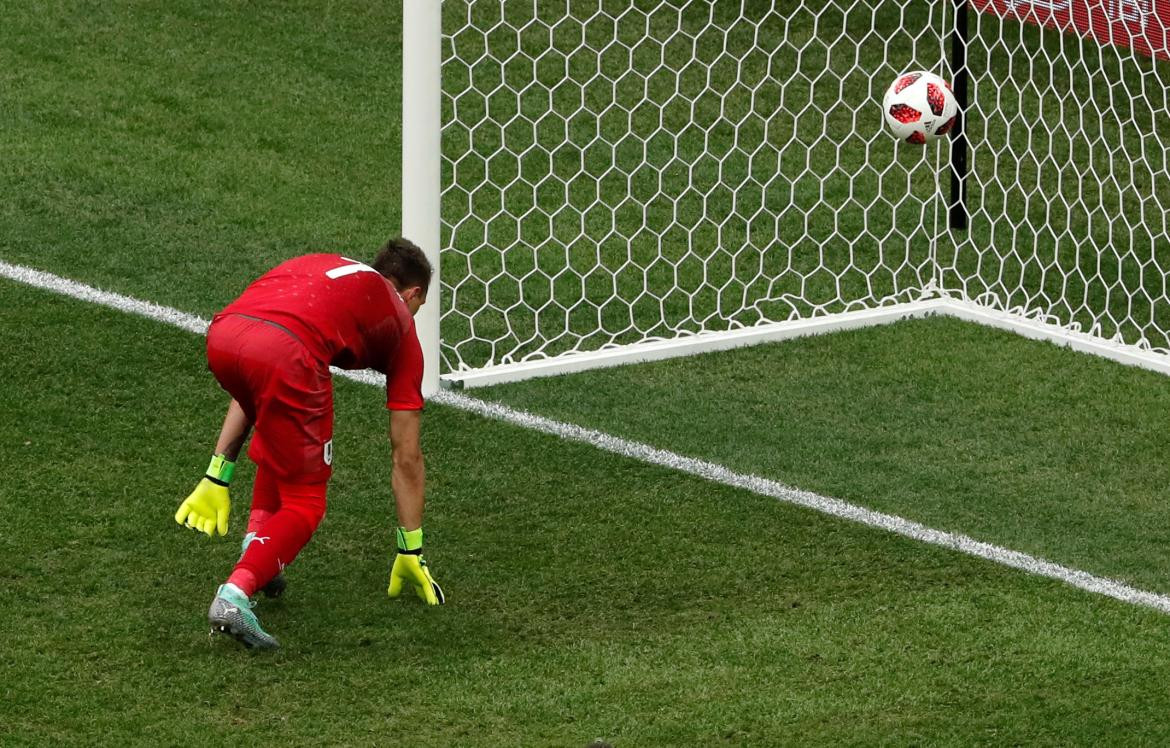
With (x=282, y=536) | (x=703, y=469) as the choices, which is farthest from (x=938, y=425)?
(x=282, y=536)

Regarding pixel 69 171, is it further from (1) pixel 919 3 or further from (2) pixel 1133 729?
(2) pixel 1133 729

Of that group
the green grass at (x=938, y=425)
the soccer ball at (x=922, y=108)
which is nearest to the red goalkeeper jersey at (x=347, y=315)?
the green grass at (x=938, y=425)

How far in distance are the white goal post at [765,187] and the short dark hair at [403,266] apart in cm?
165

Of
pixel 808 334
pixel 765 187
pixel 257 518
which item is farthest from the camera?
pixel 765 187

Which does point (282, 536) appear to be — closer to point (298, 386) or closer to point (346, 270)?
point (298, 386)

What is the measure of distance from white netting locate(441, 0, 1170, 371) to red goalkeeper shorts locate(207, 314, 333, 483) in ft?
7.95

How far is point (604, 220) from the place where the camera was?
9.28m

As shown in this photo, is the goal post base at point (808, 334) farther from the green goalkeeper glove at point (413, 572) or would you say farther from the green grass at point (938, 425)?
the green goalkeeper glove at point (413, 572)

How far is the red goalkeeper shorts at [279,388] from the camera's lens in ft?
17.4

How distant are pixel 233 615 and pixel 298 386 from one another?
637 millimetres

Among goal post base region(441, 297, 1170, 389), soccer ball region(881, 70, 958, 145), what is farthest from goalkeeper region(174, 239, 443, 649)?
soccer ball region(881, 70, 958, 145)

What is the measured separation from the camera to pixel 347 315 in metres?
Answer: 5.42

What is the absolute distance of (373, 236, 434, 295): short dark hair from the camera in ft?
18.3

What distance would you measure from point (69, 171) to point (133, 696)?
482 centimetres
